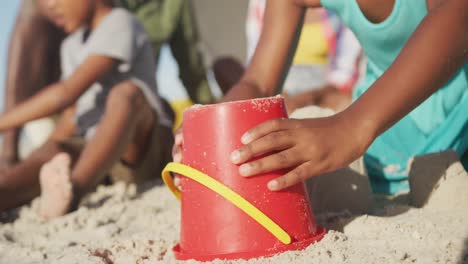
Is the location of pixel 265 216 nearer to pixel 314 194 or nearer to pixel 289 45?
pixel 314 194

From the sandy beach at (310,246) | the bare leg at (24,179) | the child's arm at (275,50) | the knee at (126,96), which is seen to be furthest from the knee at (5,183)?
the child's arm at (275,50)

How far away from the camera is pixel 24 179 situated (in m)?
1.94

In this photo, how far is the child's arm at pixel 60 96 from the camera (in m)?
2.10

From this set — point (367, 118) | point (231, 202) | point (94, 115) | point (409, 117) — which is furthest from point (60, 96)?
point (367, 118)

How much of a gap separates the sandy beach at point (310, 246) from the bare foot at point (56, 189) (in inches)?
1.3

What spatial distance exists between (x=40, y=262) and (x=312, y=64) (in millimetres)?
2314

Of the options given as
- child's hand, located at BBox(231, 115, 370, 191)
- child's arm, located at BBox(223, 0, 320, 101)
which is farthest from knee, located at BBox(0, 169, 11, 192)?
child's hand, located at BBox(231, 115, 370, 191)

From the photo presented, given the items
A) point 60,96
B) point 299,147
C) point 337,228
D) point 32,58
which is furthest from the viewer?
point 32,58

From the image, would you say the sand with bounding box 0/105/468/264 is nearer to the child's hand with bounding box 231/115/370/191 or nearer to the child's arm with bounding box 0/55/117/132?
the child's hand with bounding box 231/115/370/191

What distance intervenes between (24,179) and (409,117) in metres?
1.20

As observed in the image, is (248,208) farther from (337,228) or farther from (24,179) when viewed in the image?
(24,179)

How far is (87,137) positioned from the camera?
2.23 metres

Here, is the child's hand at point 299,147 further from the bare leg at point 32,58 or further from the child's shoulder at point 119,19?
the bare leg at point 32,58

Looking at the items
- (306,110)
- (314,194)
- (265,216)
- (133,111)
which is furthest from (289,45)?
(133,111)
